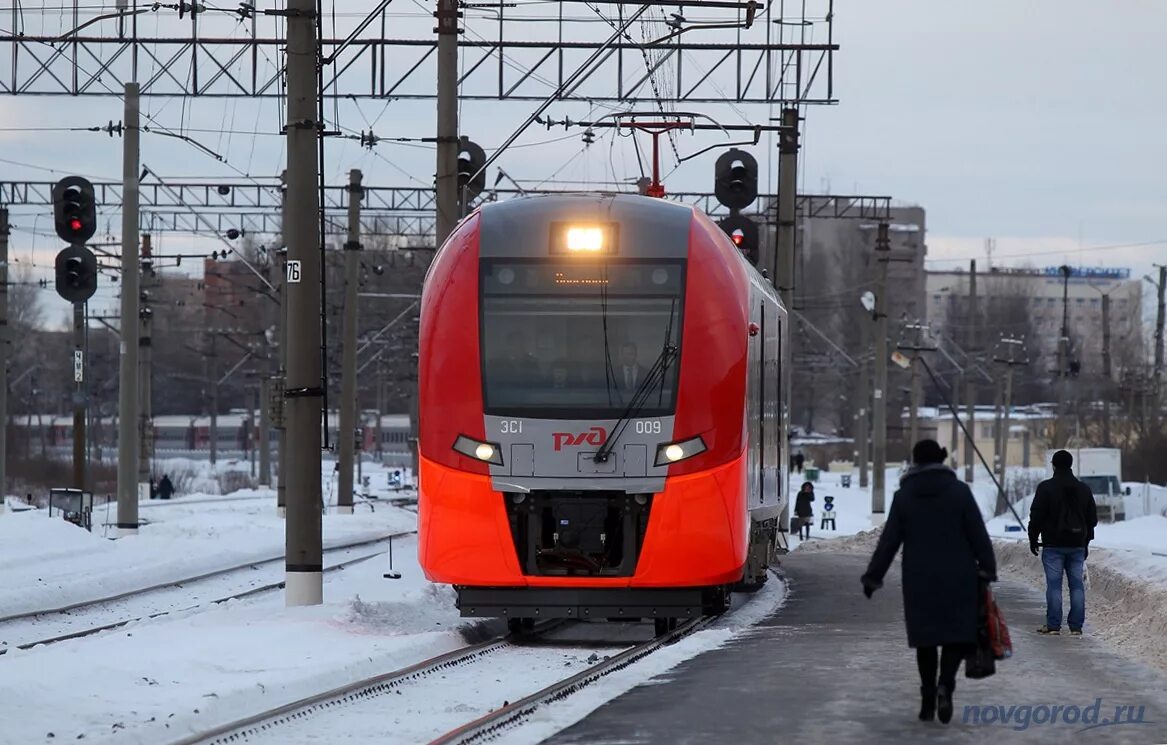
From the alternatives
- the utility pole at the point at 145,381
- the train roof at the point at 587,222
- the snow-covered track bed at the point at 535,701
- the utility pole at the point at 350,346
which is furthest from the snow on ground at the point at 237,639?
the utility pole at the point at 145,381

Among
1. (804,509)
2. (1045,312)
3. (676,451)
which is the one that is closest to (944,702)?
(676,451)

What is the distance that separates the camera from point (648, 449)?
15297 mm

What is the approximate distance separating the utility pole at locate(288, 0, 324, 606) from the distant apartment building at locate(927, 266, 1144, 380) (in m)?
80.6

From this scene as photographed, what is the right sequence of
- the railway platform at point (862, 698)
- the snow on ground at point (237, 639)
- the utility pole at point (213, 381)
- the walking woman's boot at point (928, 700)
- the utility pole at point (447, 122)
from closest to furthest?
the railway platform at point (862, 698)
the walking woman's boot at point (928, 700)
the snow on ground at point (237, 639)
the utility pole at point (447, 122)
the utility pole at point (213, 381)

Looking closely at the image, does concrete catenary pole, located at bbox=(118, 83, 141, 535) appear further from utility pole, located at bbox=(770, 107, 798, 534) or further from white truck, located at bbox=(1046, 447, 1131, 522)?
white truck, located at bbox=(1046, 447, 1131, 522)

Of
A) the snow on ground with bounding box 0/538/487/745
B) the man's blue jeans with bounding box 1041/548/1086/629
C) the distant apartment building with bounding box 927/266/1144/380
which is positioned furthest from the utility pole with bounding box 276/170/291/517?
the distant apartment building with bounding box 927/266/1144/380

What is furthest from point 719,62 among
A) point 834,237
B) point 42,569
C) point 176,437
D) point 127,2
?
point 834,237

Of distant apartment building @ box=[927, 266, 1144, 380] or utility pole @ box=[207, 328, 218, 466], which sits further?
distant apartment building @ box=[927, 266, 1144, 380]

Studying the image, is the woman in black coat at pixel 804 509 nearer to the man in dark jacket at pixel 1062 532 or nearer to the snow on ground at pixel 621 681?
the snow on ground at pixel 621 681

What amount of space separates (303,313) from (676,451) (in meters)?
4.16

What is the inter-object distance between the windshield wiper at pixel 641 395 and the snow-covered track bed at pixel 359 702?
1.67 meters

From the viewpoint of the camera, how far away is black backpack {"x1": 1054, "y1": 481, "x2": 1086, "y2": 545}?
16.4m

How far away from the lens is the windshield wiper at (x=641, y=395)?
50.0ft

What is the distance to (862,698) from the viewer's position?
11.1m
